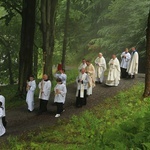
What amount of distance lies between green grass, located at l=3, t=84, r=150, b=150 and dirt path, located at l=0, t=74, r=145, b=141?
26.7 inches

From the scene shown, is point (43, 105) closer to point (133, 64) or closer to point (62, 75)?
point (62, 75)

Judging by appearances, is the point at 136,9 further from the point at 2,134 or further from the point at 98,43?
the point at 2,134

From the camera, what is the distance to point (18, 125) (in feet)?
42.9

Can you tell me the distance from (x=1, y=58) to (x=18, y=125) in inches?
658

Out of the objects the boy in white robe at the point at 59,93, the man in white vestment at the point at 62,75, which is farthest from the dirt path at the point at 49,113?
the man in white vestment at the point at 62,75

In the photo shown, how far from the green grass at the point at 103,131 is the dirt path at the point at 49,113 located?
68 cm

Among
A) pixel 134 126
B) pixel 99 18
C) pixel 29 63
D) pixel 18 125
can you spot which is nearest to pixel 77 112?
pixel 18 125

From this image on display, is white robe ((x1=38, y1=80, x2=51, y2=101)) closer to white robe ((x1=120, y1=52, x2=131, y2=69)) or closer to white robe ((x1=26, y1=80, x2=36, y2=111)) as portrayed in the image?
white robe ((x1=26, y1=80, x2=36, y2=111))

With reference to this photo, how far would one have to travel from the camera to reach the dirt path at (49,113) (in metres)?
12.5

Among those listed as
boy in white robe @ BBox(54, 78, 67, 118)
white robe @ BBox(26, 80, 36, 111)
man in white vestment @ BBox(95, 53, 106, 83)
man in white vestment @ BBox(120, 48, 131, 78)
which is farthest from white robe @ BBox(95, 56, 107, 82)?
boy in white robe @ BBox(54, 78, 67, 118)

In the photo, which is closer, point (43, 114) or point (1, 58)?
point (43, 114)

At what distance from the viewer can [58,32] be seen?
30.8 meters

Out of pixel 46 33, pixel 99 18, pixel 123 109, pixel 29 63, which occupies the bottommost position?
pixel 123 109

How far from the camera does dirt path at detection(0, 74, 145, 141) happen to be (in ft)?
40.9
